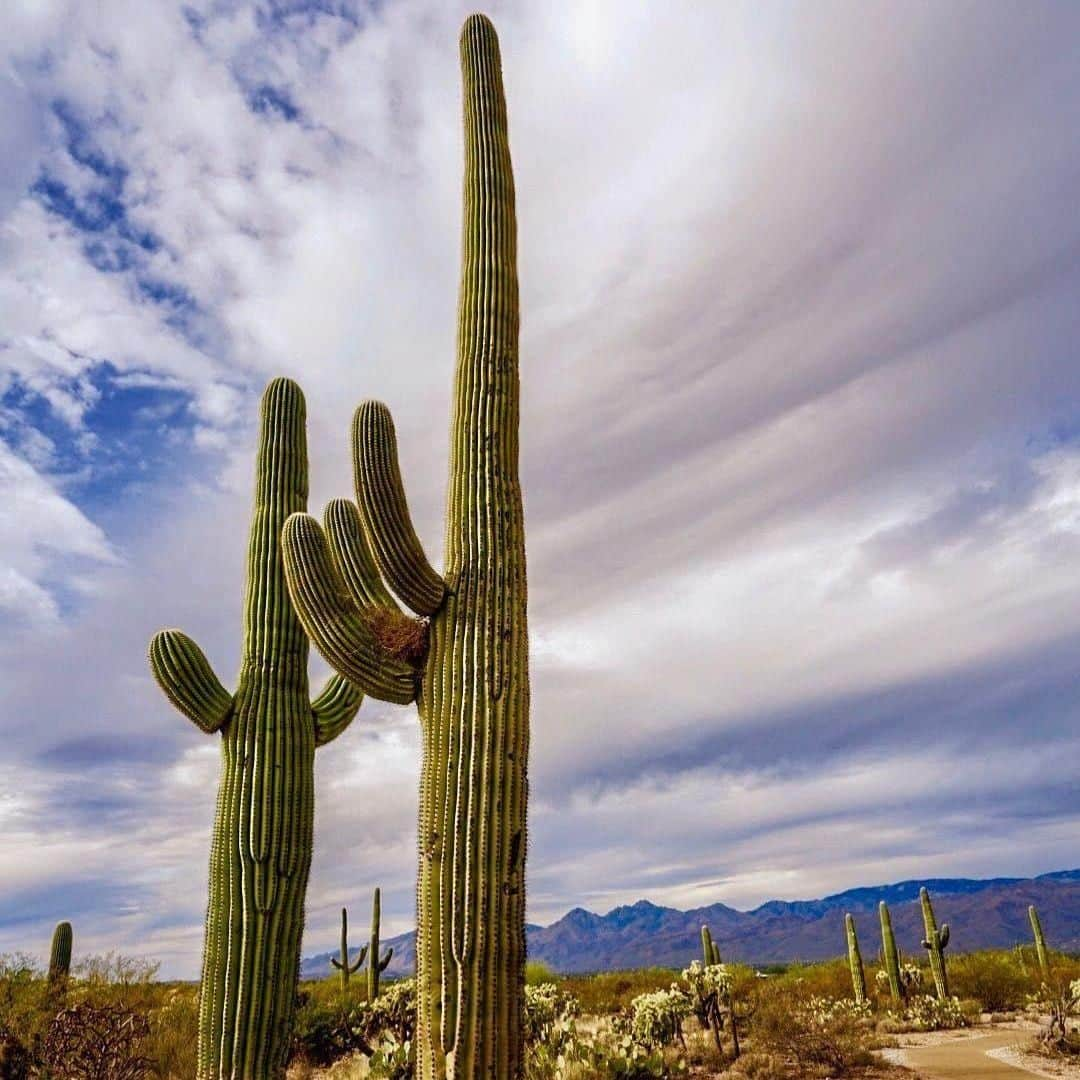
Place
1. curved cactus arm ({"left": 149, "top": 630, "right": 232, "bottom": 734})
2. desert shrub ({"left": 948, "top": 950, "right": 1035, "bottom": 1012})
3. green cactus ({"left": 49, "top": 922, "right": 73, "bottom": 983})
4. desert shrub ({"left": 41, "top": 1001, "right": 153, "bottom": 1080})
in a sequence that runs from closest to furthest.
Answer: curved cactus arm ({"left": 149, "top": 630, "right": 232, "bottom": 734}) < desert shrub ({"left": 41, "top": 1001, "right": 153, "bottom": 1080}) < green cactus ({"left": 49, "top": 922, "right": 73, "bottom": 983}) < desert shrub ({"left": 948, "top": 950, "right": 1035, "bottom": 1012})

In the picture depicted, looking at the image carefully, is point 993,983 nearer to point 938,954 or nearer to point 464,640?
point 938,954

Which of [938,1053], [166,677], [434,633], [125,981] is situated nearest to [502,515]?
[434,633]

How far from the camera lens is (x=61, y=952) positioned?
1695 centimetres

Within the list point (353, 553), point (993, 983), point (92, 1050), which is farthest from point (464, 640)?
point (993, 983)

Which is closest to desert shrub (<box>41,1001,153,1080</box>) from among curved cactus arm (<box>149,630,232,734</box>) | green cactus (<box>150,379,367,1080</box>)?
green cactus (<box>150,379,367,1080</box>)

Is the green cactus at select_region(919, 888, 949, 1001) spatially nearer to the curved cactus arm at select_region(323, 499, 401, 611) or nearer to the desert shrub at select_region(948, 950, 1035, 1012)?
the desert shrub at select_region(948, 950, 1035, 1012)

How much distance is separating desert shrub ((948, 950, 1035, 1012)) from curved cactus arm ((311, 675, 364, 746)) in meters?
14.6

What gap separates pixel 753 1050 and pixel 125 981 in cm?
991

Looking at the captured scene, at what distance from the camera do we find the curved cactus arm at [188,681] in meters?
9.38

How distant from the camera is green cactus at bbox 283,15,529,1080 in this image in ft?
19.0

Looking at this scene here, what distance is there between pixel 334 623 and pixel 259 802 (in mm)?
3155

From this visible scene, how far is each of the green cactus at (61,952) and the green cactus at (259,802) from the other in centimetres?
906

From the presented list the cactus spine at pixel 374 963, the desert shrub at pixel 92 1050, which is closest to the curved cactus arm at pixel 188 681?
the desert shrub at pixel 92 1050

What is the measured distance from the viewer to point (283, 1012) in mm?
8727
